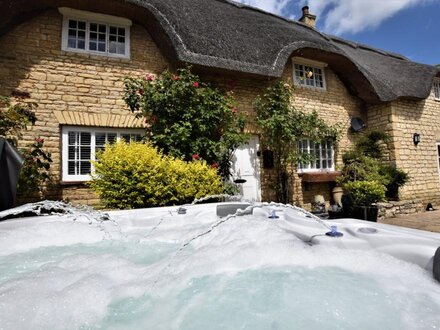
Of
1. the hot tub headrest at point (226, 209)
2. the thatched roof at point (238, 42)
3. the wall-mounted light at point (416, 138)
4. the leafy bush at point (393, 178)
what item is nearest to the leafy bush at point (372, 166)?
the leafy bush at point (393, 178)

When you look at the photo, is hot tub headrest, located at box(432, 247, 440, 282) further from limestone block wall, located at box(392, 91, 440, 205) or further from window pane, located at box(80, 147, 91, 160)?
limestone block wall, located at box(392, 91, 440, 205)

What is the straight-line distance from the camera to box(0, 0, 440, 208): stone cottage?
5020 millimetres

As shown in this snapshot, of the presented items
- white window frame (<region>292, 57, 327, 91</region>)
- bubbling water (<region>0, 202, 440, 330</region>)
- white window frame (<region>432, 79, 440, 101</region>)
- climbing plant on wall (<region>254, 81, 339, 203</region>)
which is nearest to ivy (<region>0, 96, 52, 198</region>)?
bubbling water (<region>0, 202, 440, 330</region>)

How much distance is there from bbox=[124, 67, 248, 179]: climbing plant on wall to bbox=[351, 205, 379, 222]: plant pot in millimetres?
2710

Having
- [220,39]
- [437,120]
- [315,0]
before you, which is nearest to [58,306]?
[220,39]

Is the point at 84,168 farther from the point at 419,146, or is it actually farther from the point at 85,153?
the point at 419,146

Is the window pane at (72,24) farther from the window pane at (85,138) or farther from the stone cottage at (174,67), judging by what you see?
the window pane at (85,138)

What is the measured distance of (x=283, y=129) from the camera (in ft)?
20.6

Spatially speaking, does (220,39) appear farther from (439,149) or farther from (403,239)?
(439,149)

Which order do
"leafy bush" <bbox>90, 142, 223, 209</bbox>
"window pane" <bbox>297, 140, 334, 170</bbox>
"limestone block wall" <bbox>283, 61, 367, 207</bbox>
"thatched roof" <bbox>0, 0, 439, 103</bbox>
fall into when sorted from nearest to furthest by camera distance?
"leafy bush" <bbox>90, 142, 223, 209</bbox> → "thatched roof" <bbox>0, 0, 439, 103</bbox> → "limestone block wall" <bbox>283, 61, 367, 207</bbox> → "window pane" <bbox>297, 140, 334, 170</bbox>

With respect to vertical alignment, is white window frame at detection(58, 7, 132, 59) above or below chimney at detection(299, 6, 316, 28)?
below

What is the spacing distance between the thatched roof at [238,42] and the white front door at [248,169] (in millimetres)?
1814

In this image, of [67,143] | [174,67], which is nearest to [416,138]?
[174,67]

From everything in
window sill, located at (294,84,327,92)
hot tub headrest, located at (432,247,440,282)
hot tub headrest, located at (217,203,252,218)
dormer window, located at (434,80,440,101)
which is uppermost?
dormer window, located at (434,80,440,101)
